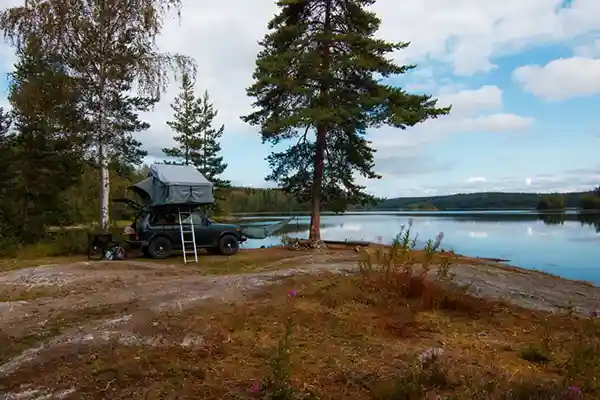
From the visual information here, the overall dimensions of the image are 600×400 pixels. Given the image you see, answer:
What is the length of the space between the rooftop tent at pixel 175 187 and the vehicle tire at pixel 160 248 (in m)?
1.07

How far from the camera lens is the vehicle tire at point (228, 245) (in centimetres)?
1392

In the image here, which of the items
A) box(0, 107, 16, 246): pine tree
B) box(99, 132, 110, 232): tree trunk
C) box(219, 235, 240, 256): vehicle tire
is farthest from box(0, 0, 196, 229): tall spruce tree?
box(0, 107, 16, 246): pine tree

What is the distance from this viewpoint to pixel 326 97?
49.6 feet

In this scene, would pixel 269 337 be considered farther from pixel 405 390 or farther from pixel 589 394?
pixel 589 394

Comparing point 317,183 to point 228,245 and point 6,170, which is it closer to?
point 228,245

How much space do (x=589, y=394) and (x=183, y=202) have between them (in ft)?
34.4

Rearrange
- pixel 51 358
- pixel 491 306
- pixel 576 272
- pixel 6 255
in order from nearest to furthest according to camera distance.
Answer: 1. pixel 51 358
2. pixel 491 306
3. pixel 6 255
4. pixel 576 272

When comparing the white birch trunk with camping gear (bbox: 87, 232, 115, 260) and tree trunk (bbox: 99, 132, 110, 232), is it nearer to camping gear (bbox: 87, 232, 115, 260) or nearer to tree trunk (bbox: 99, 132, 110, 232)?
Answer: tree trunk (bbox: 99, 132, 110, 232)

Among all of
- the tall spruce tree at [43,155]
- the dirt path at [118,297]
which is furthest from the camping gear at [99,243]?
the tall spruce tree at [43,155]

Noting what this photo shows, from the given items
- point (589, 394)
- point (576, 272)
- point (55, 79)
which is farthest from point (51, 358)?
point (576, 272)

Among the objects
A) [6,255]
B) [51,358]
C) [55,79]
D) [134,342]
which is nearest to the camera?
[51,358]

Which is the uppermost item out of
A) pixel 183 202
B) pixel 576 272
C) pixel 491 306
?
pixel 183 202

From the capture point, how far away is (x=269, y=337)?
186 inches

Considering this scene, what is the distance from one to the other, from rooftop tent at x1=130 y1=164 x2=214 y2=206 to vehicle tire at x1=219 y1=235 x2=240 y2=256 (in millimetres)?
1758
